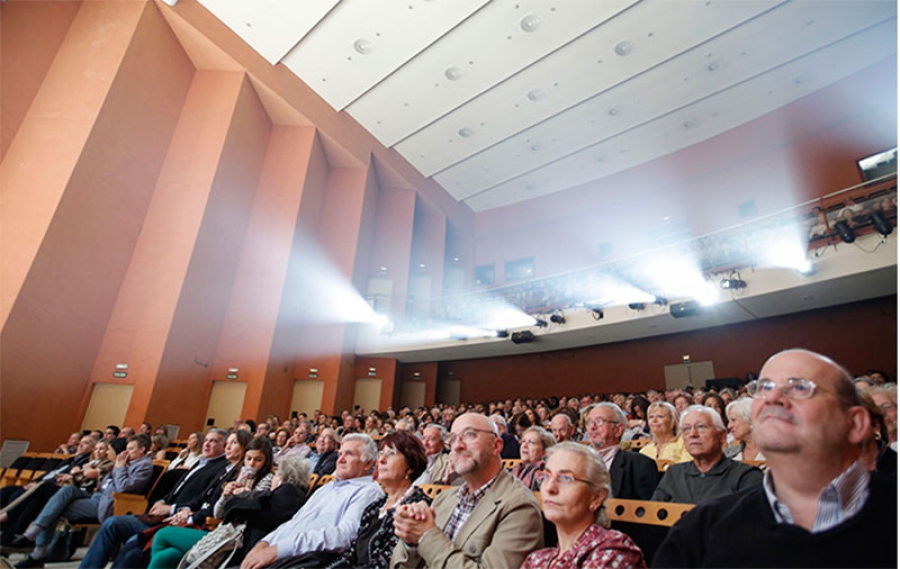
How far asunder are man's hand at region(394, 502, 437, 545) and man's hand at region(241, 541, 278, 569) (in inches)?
26.9

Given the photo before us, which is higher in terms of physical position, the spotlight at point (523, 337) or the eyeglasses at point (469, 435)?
the spotlight at point (523, 337)

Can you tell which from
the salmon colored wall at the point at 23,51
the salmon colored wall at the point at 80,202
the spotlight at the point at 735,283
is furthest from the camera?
the spotlight at the point at 735,283

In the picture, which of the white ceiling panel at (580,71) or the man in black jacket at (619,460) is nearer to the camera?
the man in black jacket at (619,460)

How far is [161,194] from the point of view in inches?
319

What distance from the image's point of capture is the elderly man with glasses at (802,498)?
0.84 metres

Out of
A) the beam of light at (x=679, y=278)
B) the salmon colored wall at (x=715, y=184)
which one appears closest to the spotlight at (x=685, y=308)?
the beam of light at (x=679, y=278)

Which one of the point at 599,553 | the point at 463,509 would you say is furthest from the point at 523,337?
the point at 599,553

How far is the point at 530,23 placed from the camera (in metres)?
8.89

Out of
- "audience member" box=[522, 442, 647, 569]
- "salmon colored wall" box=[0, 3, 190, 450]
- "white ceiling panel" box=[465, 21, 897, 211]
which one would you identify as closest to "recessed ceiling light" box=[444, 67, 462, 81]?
"white ceiling panel" box=[465, 21, 897, 211]

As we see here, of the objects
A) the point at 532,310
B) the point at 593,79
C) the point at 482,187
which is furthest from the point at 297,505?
the point at 482,187

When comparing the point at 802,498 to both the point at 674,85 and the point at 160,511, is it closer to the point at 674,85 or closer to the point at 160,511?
the point at 160,511

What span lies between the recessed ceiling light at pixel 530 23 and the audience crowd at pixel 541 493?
8145 mm

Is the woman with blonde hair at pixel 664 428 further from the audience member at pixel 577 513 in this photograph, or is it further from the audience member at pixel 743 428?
the audience member at pixel 577 513

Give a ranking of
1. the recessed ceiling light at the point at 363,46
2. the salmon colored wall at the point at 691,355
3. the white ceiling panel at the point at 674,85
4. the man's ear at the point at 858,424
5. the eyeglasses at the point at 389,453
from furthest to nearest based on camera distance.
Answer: the recessed ceiling light at the point at 363,46 → the white ceiling panel at the point at 674,85 → the salmon colored wall at the point at 691,355 → the eyeglasses at the point at 389,453 → the man's ear at the point at 858,424
